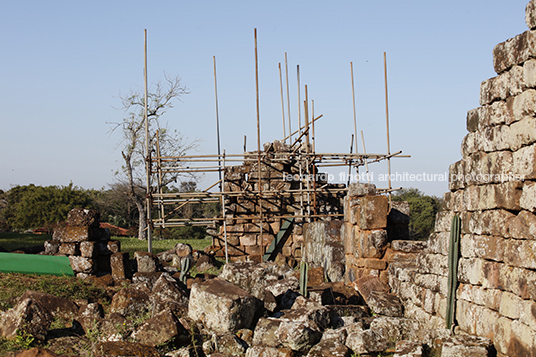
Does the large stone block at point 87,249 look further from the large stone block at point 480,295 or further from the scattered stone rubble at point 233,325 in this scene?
the large stone block at point 480,295

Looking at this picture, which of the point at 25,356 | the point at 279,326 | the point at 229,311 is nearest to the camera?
the point at 25,356

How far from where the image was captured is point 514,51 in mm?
6340

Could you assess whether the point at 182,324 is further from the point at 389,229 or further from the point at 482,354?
the point at 389,229

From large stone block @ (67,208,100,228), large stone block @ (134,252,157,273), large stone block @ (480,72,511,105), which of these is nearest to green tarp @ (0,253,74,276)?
large stone block @ (67,208,100,228)

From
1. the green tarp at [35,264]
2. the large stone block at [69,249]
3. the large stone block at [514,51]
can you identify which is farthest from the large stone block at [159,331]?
the large stone block at [69,249]

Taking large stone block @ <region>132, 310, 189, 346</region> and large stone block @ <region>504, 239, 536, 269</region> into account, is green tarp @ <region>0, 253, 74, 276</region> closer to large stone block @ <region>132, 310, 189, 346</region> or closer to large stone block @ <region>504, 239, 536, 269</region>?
large stone block @ <region>132, 310, 189, 346</region>

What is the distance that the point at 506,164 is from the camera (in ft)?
21.2

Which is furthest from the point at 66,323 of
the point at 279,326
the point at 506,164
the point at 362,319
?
the point at 506,164

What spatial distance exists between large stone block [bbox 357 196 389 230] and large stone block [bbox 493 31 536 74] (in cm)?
406

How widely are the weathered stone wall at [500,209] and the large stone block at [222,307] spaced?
110 inches

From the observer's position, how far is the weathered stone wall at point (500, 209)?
236 inches

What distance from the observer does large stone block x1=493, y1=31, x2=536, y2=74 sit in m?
6.09

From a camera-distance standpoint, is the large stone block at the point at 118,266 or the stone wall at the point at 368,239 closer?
the stone wall at the point at 368,239

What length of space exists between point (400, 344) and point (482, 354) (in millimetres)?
1117
